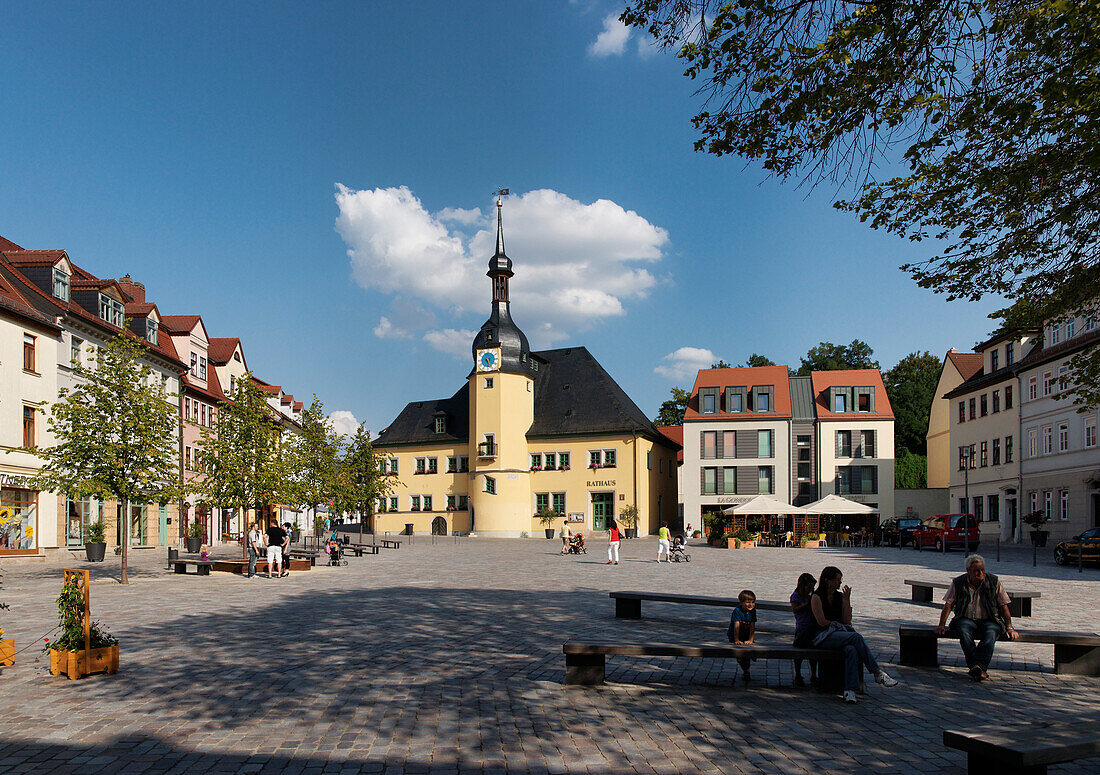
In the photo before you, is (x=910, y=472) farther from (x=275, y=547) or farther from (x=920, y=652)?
(x=920, y=652)

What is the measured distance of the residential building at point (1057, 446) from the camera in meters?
40.7

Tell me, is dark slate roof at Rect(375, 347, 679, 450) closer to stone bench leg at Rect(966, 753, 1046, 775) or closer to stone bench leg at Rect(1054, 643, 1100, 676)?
stone bench leg at Rect(1054, 643, 1100, 676)

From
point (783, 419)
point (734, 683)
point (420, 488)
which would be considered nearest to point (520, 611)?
point (734, 683)

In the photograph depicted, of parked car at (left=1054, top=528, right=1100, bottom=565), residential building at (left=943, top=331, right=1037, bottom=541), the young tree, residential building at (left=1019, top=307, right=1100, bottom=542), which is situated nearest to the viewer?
the young tree

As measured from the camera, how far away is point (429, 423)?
75.8 meters

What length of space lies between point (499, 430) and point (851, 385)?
82.4 ft

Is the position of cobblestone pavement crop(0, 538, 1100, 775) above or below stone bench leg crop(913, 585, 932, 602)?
above

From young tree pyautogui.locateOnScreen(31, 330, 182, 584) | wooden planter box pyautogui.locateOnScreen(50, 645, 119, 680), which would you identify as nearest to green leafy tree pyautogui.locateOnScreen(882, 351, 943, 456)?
young tree pyautogui.locateOnScreen(31, 330, 182, 584)

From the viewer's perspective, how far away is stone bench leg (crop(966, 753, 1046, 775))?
5.29 metres

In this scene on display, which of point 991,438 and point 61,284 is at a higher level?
point 61,284

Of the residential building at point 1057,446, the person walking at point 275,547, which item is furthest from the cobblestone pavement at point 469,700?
the residential building at point 1057,446

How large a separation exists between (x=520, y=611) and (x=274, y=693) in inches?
290

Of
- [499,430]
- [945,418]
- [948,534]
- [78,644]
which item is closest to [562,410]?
[499,430]

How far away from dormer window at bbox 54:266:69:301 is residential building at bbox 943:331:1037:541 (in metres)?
42.3
